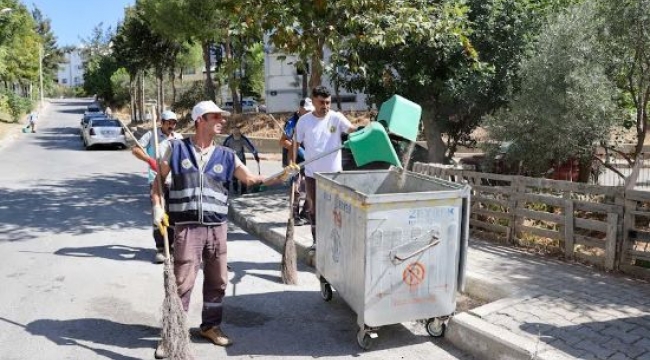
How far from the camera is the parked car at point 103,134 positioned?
71.3ft

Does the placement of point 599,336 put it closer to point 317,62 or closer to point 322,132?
point 322,132

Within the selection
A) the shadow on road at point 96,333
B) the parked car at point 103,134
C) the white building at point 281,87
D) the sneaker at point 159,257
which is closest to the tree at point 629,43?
the sneaker at point 159,257

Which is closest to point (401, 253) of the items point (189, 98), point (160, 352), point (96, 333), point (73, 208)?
point (160, 352)

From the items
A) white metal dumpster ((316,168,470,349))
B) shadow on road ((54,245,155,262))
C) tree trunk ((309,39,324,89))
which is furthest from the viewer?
tree trunk ((309,39,324,89))

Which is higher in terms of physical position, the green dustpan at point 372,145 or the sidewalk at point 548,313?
the green dustpan at point 372,145

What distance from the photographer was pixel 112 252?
700 cm

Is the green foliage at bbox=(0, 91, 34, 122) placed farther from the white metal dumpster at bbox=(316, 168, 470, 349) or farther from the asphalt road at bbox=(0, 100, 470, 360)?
the white metal dumpster at bbox=(316, 168, 470, 349)

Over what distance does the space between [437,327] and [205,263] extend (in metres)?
1.86

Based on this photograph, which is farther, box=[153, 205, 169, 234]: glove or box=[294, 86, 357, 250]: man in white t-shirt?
box=[294, 86, 357, 250]: man in white t-shirt

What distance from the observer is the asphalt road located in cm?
420

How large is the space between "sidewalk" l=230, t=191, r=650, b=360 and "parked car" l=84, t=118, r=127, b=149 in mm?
18800

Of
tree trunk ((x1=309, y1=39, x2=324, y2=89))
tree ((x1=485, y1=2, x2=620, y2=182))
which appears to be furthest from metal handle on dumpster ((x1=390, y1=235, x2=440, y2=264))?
tree trunk ((x1=309, y1=39, x2=324, y2=89))

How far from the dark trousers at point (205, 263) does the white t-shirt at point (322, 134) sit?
6.37 ft

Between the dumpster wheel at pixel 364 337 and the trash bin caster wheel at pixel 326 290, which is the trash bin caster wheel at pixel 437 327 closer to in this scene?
the dumpster wheel at pixel 364 337
